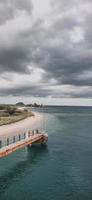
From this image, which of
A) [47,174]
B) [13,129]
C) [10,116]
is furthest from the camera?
[10,116]

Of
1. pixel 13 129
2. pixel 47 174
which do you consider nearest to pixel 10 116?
pixel 13 129

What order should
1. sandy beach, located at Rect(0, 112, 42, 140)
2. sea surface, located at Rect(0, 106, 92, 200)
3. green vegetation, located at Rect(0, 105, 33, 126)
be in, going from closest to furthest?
sea surface, located at Rect(0, 106, 92, 200), sandy beach, located at Rect(0, 112, 42, 140), green vegetation, located at Rect(0, 105, 33, 126)

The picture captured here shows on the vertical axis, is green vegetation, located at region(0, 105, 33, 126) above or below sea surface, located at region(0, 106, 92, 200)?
above

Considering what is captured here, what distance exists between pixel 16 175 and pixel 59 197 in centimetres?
1115

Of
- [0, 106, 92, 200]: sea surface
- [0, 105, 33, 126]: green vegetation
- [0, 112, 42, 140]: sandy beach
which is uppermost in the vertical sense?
[0, 105, 33, 126]: green vegetation

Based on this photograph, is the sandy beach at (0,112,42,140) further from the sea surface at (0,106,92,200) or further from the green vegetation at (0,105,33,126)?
the sea surface at (0,106,92,200)

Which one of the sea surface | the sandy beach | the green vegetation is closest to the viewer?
the sea surface

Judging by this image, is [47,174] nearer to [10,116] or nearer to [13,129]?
[13,129]

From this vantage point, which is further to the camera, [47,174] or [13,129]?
[13,129]

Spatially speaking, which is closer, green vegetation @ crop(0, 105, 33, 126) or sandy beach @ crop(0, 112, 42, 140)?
sandy beach @ crop(0, 112, 42, 140)

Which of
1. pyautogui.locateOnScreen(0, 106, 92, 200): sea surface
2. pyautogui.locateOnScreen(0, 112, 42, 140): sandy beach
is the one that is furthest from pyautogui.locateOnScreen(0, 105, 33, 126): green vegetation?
pyautogui.locateOnScreen(0, 106, 92, 200): sea surface

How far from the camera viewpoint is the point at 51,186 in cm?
3400

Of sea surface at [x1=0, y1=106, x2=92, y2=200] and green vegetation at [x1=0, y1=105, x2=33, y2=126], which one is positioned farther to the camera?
green vegetation at [x1=0, y1=105, x2=33, y2=126]

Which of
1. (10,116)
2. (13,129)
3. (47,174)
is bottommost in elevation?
(47,174)
